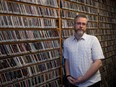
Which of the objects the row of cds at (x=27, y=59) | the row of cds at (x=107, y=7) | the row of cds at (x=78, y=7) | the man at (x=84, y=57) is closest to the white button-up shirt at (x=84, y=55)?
the man at (x=84, y=57)

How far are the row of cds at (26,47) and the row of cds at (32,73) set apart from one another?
0.27 metres

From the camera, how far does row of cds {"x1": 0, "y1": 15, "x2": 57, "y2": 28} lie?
2.53 m

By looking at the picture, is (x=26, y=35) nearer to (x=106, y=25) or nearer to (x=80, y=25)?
(x=80, y=25)

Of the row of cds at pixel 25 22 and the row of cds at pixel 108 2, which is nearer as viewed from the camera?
the row of cds at pixel 25 22

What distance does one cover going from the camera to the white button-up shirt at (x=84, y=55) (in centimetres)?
249

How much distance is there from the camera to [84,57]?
250 cm

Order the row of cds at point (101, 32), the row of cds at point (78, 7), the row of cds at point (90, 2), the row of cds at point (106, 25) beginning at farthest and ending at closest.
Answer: the row of cds at point (106, 25) < the row of cds at point (101, 32) < the row of cds at point (90, 2) < the row of cds at point (78, 7)

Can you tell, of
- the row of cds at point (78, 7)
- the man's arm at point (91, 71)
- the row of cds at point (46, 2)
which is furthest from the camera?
the row of cds at point (78, 7)

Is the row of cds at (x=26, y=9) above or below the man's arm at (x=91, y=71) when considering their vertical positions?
above

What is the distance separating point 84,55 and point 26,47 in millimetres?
912

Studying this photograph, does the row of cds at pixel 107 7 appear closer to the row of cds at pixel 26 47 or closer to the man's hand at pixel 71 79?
the row of cds at pixel 26 47

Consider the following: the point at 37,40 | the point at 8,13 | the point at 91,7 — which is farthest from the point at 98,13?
the point at 8,13

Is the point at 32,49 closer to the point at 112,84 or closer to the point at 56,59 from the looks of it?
the point at 56,59

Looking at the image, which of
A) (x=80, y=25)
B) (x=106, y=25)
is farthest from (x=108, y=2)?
(x=80, y=25)
